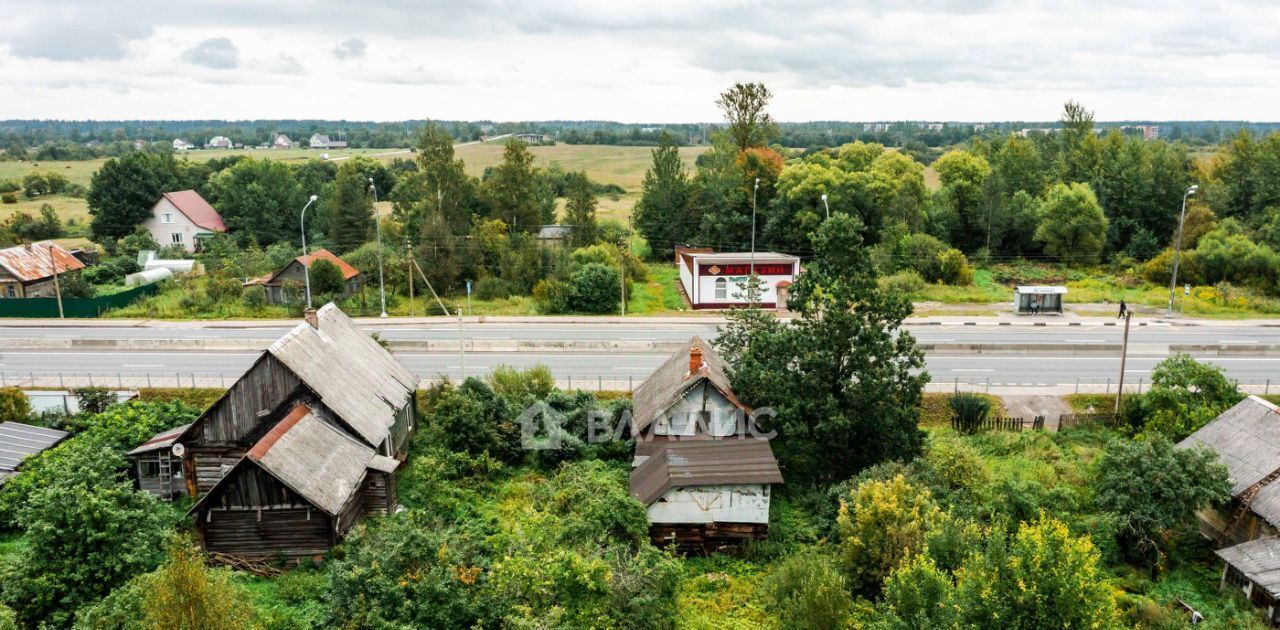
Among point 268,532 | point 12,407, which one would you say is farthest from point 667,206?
point 268,532

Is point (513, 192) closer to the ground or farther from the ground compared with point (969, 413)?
Result: farther from the ground

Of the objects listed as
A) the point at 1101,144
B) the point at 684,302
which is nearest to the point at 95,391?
the point at 684,302

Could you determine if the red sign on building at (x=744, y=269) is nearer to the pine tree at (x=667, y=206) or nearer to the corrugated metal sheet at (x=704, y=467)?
the pine tree at (x=667, y=206)

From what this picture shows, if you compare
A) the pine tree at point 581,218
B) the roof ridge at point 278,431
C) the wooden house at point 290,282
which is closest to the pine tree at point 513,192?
the pine tree at point 581,218

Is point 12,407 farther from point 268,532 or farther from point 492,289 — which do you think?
point 492,289

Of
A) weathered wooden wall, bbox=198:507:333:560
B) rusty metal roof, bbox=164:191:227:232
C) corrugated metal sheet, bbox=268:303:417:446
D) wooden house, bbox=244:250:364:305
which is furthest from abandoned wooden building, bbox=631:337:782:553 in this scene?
rusty metal roof, bbox=164:191:227:232

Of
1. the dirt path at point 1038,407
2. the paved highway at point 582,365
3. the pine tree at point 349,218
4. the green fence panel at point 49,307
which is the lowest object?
the dirt path at point 1038,407

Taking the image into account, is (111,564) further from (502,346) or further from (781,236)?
(781,236)
